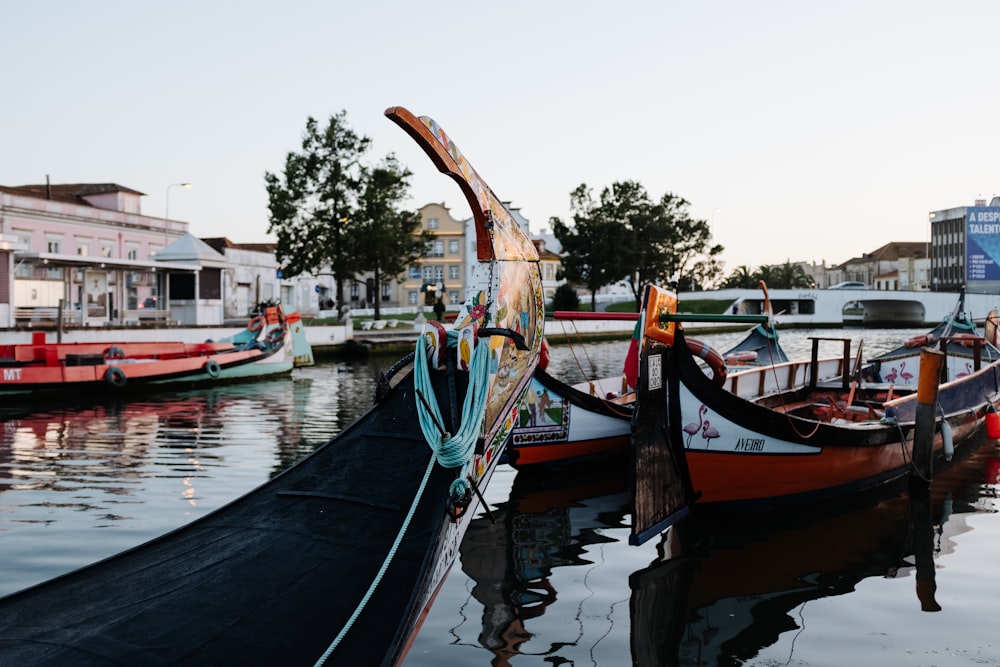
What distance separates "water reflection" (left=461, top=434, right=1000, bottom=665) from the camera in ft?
21.5

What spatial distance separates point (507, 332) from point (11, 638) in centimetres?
357

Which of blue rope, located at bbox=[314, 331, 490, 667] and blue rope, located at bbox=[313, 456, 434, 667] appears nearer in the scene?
blue rope, located at bbox=[313, 456, 434, 667]

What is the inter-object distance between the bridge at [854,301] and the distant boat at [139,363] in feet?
186

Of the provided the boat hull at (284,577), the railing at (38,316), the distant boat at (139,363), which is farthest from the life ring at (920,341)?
the railing at (38,316)

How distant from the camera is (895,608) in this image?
721 cm

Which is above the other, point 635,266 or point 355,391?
point 635,266

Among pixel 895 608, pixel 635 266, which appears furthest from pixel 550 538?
pixel 635 266

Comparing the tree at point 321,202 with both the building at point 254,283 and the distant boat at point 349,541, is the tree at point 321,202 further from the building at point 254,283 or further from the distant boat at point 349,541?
the distant boat at point 349,541

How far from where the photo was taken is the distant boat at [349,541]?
15.4 feet

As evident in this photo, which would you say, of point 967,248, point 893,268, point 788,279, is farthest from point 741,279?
point 893,268

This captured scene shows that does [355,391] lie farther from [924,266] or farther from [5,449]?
[924,266]

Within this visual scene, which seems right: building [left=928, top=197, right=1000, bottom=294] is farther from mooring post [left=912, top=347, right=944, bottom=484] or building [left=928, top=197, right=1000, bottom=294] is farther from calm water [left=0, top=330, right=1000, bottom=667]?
calm water [left=0, top=330, right=1000, bottom=667]

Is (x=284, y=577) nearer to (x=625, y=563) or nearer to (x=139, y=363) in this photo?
(x=625, y=563)

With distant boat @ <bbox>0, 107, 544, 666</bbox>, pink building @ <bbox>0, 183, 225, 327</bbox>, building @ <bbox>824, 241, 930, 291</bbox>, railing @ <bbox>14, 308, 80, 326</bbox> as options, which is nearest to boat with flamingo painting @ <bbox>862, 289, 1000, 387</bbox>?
distant boat @ <bbox>0, 107, 544, 666</bbox>
